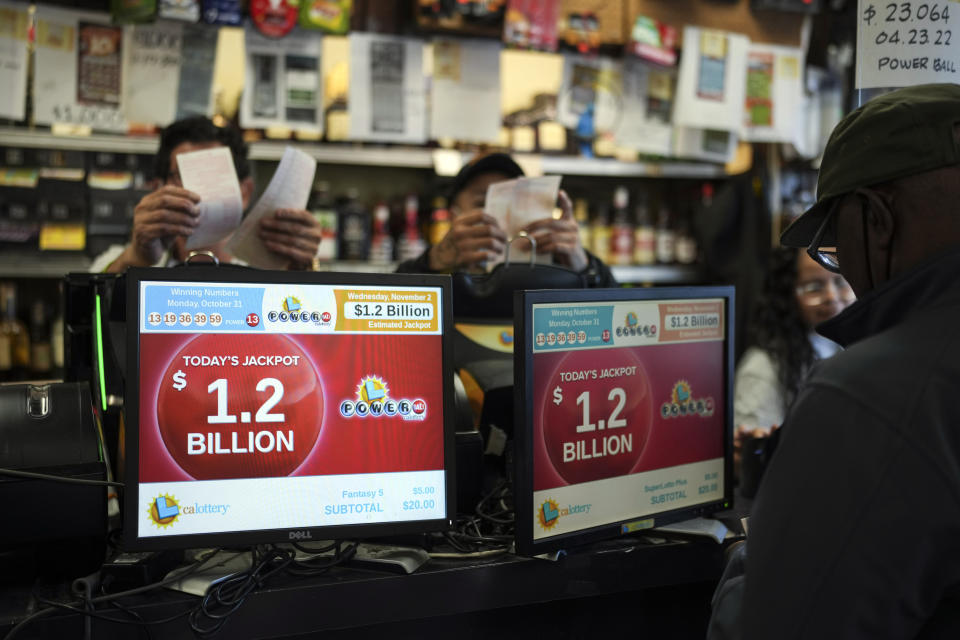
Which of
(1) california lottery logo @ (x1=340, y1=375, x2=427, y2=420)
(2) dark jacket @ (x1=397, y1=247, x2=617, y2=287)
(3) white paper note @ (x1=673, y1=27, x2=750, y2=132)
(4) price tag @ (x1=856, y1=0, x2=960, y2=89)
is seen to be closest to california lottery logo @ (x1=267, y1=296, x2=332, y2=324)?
(1) california lottery logo @ (x1=340, y1=375, x2=427, y2=420)

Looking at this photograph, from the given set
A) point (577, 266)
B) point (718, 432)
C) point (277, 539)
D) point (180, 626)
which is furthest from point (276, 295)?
point (577, 266)

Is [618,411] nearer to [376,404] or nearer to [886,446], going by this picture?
[376,404]

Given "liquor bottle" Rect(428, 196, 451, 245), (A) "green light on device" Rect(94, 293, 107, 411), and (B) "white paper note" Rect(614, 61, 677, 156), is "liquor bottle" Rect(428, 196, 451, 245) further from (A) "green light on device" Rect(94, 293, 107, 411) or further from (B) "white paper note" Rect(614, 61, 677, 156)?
(A) "green light on device" Rect(94, 293, 107, 411)

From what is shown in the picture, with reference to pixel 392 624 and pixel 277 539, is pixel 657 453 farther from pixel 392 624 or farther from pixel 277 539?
pixel 277 539

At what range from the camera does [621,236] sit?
11.7ft

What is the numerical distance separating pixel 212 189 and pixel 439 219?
70.5 inches

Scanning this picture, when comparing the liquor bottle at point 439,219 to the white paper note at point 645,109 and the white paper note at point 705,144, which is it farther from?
the white paper note at point 705,144

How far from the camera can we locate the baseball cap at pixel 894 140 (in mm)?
839

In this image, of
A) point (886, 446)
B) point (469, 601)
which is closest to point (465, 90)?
point (469, 601)

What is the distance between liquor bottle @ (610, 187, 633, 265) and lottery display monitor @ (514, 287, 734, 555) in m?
2.11

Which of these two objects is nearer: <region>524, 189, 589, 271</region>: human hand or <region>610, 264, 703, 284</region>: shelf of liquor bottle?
<region>524, 189, 589, 271</region>: human hand

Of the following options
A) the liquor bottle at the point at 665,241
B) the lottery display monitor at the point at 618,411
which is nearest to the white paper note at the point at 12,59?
the lottery display monitor at the point at 618,411

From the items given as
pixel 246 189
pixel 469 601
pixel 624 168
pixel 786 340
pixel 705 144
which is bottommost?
pixel 469 601

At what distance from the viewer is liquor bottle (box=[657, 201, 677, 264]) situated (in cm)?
367
